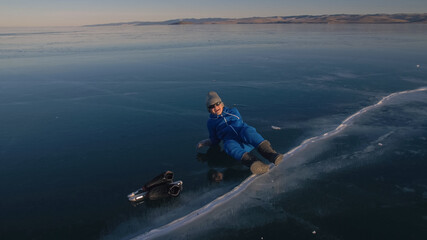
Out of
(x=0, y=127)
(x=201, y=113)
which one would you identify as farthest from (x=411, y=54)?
(x=0, y=127)

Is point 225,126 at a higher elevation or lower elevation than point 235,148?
higher

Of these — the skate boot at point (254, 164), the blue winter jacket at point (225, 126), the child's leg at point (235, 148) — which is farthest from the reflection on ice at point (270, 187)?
the blue winter jacket at point (225, 126)

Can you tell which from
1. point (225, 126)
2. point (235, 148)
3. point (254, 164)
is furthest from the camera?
point (225, 126)

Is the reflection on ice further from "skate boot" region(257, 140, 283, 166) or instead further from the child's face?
the child's face

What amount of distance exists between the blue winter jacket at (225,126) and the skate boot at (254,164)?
63 cm

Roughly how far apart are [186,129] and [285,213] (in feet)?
10.4

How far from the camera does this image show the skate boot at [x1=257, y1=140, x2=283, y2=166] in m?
4.08

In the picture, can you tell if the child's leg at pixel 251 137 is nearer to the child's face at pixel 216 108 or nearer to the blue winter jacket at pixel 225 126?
the blue winter jacket at pixel 225 126

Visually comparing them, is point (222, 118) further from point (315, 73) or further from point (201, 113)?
point (315, 73)

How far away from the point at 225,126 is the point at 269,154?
0.96 metres

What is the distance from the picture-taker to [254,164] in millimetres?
3877

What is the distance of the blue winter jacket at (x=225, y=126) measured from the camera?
4737 mm

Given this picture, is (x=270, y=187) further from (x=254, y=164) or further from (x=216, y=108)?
(x=216, y=108)

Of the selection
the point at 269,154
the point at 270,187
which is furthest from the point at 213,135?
the point at 270,187
